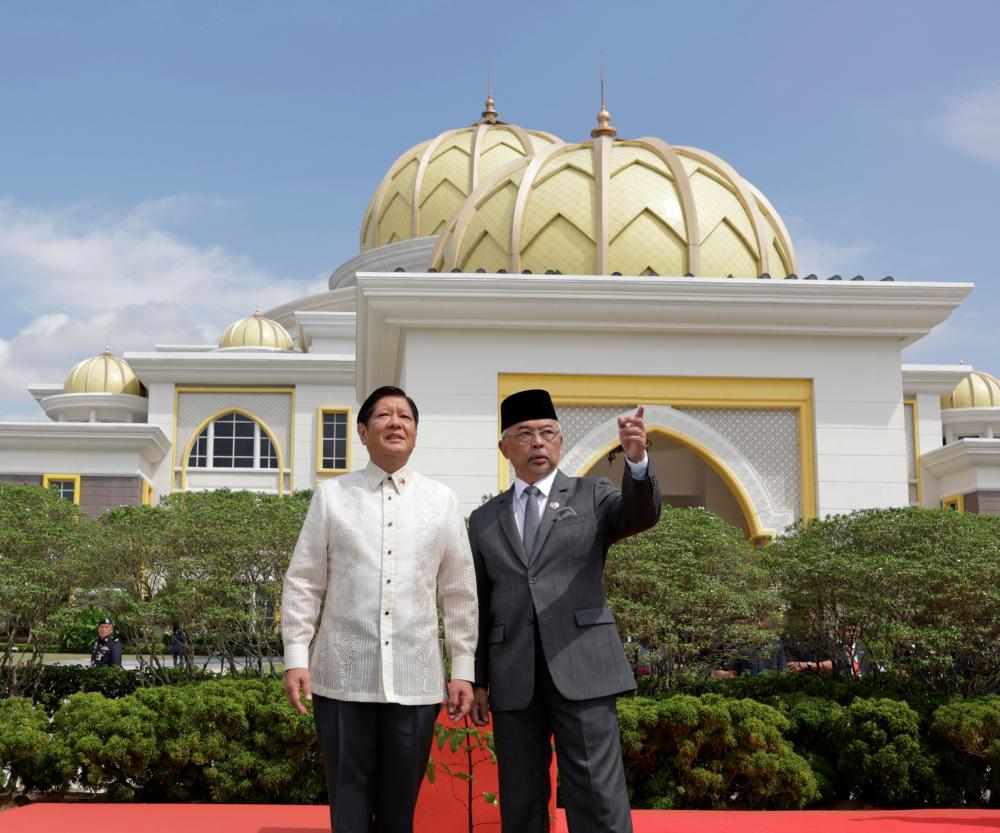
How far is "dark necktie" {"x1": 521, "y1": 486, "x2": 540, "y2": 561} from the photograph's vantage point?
3664mm

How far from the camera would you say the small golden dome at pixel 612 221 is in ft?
43.4

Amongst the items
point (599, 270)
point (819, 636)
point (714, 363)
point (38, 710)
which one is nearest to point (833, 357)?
point (714, 363)

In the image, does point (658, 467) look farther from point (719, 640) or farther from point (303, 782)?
point (303, 782)

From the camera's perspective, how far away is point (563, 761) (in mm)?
3418

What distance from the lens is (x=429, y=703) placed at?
331 cm

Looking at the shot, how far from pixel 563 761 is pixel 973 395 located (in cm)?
2769

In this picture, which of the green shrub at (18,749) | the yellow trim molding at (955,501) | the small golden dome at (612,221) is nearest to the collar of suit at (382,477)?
the green shrub at (18,749)

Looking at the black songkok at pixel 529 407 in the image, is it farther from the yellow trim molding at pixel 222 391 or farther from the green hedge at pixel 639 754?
the yellow trim molding at pixel 222 391

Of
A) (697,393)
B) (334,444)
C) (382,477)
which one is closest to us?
(382,477)

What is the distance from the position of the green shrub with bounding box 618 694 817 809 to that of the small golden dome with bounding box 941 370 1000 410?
23.5 meters

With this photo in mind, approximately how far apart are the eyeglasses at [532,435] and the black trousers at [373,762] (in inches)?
37.2

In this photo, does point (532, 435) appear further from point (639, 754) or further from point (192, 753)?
point (192, 753)

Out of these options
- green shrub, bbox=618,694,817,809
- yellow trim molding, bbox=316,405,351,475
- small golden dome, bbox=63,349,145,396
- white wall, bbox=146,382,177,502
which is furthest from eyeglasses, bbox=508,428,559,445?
small golden dome, bbox=63,349,145,396

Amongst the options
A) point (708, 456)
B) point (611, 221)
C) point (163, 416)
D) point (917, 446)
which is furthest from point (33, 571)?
point (917, 446)
